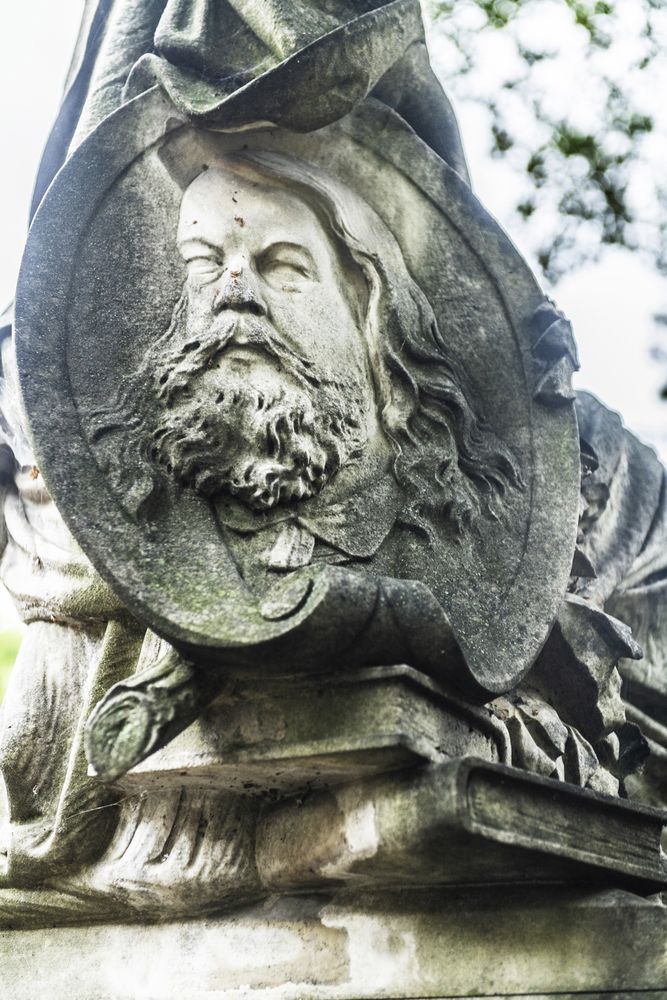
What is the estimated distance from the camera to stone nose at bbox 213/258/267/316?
279 centimetres

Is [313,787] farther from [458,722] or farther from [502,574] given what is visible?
[502,574]

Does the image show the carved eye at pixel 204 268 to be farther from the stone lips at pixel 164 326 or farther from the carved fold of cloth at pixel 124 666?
the carved fold of cloth at pixel 124 666

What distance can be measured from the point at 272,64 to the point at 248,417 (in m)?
1.11

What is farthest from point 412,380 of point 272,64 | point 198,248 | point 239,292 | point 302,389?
point 272,64

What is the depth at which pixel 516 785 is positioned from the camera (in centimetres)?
232

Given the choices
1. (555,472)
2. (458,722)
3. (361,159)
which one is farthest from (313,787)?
(361,159)

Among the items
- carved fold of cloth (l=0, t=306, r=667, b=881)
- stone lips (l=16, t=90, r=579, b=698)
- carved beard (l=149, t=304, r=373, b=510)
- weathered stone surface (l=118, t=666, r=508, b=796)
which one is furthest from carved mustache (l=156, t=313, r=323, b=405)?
weathered stone surface (l=118, t=666, r=508, b=796)

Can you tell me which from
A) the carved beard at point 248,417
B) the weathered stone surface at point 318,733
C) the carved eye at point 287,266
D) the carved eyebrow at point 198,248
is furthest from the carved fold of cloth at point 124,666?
the carved eye at point 287,266

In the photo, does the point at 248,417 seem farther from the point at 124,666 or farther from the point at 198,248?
the point at 124,666

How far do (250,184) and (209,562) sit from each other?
1.17 m

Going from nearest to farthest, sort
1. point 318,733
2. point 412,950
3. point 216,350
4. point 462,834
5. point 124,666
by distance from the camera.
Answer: point 462,834 < point 318,733 < point 412,950 < point 216,350 < point 124,666

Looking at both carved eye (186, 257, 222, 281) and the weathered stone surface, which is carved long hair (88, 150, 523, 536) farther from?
the weathered stone surface

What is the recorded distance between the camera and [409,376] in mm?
3014

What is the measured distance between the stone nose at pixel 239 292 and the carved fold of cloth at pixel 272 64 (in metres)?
0.43
